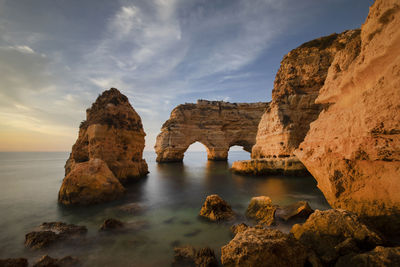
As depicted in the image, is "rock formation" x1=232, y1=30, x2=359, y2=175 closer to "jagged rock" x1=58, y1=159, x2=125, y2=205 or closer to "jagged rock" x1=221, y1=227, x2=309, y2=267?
"jagged rock" x1=58, y1=159, x2=125, y2=205

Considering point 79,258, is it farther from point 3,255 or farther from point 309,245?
point 309,245

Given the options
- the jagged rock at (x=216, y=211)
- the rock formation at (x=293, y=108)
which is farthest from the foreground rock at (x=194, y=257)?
the rock formation at (x=293, y=108)

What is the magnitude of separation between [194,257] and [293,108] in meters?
15.2

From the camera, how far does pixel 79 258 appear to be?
3.39 meters

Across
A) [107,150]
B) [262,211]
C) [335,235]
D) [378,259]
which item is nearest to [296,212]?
[262,211]

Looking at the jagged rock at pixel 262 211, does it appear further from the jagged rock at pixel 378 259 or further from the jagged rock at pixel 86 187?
the jagged rock at pixel 86 187

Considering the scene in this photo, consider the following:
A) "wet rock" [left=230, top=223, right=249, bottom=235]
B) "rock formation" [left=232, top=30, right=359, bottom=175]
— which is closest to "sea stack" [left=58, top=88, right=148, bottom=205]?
"wet rock" [left=230, top=223, right=249, bottom=235]

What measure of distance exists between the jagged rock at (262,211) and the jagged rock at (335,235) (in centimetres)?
175

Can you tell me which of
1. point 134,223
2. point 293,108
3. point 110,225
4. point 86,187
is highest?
point 293,108

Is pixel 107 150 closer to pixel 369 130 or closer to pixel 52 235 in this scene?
pixel 52 235

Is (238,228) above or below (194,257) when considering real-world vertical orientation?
above

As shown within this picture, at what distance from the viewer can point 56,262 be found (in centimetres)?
317

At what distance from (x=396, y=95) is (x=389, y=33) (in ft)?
3.98

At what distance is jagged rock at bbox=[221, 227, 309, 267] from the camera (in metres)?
2.21
